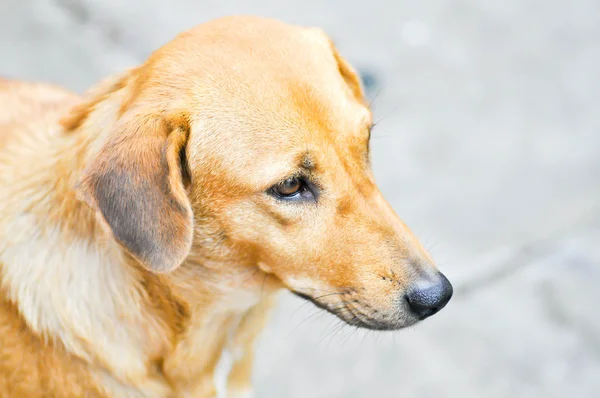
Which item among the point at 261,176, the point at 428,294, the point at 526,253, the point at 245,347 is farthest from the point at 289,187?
the point at 526,253

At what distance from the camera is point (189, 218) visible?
96.0 inches

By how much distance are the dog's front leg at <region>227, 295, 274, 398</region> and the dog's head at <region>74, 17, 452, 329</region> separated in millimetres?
509

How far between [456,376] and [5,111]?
269cm

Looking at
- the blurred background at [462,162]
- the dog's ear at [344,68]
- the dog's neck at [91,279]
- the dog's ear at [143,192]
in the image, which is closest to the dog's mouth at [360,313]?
the dog's neck at [91,279]

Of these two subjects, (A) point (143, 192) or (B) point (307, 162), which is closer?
(A) point (143, 192)

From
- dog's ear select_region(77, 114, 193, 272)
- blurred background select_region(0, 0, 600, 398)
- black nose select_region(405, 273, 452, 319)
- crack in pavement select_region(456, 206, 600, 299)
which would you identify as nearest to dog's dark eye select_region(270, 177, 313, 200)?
dog's ear select_region(77, 114, 193, 272)

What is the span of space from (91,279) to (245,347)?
823 millimetres

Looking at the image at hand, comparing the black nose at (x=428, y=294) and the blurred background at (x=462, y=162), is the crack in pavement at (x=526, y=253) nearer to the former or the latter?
A: the blurred background at (x=462, y=162)

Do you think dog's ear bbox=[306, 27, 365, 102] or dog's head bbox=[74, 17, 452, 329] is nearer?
dog's head bbox=[74, 17, 452, 329]

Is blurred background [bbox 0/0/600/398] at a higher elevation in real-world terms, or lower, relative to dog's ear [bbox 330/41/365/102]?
lower

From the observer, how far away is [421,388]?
4.04 m

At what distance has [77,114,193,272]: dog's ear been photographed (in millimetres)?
2375

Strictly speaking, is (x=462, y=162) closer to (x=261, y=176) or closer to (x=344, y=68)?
(x=344, y=68)

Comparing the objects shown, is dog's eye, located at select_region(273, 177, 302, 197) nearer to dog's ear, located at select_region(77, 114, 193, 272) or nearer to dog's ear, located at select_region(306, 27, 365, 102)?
dog's ear, located at select_region(77, 114, 193, 272)
